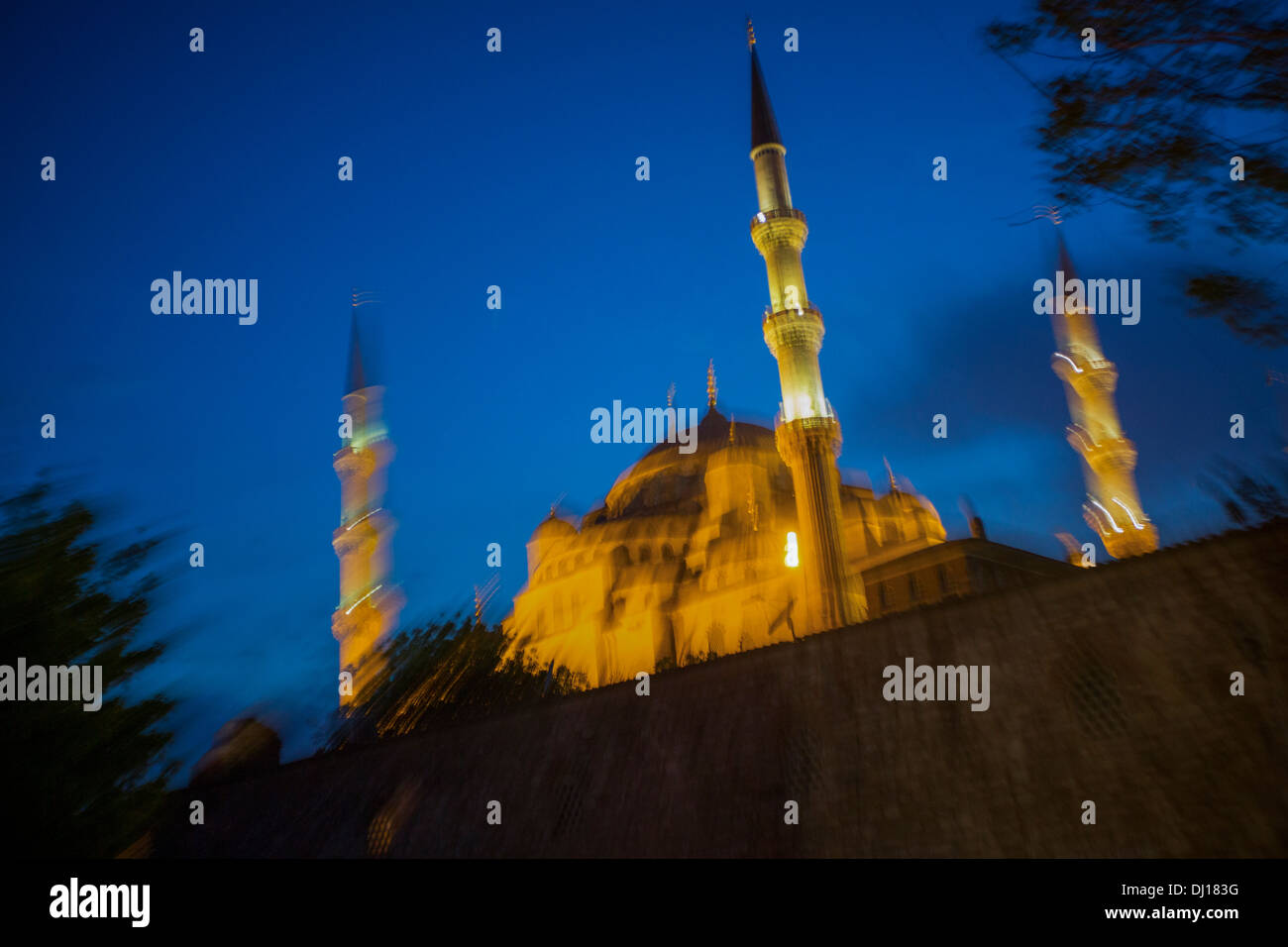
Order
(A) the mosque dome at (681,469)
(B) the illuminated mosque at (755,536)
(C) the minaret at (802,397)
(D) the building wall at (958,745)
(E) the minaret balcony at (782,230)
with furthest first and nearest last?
1. (A) the mosque dome at (681,469)
2. (E) the minaret balcony at (782,230)
3. (B) the illuminated mosque at (755,536)
4. (C) the minaret at (802,397)
5. (D) the building wall at (958,745)

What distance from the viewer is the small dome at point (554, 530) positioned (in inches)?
1756

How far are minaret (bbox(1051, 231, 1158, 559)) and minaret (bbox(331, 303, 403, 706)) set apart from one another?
28350mm

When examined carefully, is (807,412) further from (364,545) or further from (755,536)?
(364,545)

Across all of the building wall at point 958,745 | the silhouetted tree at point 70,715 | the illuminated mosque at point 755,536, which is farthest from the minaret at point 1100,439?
the silhouetted tree at point 70,715

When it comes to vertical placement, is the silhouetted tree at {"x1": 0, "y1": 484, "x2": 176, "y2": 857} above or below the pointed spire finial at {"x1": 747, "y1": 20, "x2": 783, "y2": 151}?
below

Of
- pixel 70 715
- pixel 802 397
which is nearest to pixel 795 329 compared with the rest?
pixel 802 397

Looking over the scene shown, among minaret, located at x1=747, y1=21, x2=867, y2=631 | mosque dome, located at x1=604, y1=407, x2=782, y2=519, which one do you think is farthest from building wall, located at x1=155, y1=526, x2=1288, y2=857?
mosque dome, located at x1=604, y1=407, x2=782, y2=519

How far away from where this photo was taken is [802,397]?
29453 millimetres

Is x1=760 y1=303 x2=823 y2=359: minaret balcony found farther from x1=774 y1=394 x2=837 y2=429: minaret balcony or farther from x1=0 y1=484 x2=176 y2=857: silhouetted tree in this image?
x1=0 y1=484 x2=176 y2=857: silhouetted tree

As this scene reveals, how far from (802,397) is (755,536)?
32.2 feet

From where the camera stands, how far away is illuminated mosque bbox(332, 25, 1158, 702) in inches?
1166

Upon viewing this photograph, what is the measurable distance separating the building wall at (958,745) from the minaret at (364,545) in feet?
62.9

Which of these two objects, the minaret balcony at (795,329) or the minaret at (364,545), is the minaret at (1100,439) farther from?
the minaret at (364,545)

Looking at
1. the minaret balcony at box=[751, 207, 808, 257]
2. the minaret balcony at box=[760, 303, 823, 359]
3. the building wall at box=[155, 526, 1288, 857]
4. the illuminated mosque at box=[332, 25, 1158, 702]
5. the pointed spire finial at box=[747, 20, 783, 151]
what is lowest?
the building wall at box=[155, 526, 1288, 857]
